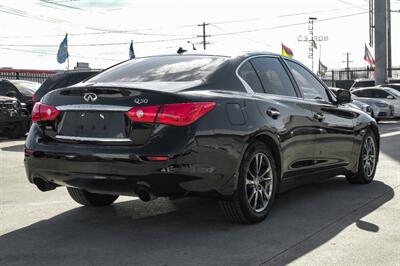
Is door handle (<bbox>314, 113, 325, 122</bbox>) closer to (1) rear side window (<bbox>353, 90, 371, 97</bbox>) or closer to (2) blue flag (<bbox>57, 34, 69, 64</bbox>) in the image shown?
(1) rear side window (<bbox>353, 90, 371, 97</bbox>)

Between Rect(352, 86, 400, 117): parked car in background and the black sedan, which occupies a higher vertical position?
the black sedan

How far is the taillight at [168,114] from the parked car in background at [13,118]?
9.88 metres

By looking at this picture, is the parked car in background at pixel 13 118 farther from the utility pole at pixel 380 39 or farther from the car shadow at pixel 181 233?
the utility pole at pixel 380 39

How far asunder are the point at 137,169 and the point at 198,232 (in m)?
0.86

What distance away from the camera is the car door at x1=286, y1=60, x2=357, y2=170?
232 inches

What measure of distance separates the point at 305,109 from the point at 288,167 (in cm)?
72

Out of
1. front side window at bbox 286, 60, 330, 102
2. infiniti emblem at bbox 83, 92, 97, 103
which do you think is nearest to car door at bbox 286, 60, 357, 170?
front side window at bbox 286, 60, 330, 102

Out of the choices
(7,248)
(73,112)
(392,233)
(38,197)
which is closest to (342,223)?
(392,233)

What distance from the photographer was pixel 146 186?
4.20 metres

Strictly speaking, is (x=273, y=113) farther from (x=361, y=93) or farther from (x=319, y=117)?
(x=361, y=93)

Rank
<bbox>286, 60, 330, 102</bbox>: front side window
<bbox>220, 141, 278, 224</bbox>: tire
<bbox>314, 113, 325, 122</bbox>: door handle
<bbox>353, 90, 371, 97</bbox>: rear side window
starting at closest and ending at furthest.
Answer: <bbox>220, 141, 278, 224</bbox>: tire → <bbox>314, 113, 325, 122</bbox>: door handle → <bbox>286, 60, 330, 102</bbox>: front side window → <bbox>353, 90, 371, 97</bbox>: rear side window

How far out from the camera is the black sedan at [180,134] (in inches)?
166

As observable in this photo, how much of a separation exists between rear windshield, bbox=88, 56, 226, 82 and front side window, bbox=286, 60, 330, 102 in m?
1.23

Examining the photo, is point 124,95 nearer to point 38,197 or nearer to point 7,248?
point 7,248
